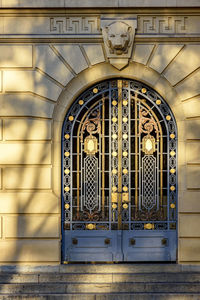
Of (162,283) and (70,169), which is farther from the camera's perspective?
(70,169)

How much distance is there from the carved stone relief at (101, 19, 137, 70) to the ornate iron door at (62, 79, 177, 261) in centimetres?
48

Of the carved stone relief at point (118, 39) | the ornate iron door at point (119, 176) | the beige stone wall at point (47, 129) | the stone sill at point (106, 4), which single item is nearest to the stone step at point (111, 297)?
the beige stone wall at point (47, 129)

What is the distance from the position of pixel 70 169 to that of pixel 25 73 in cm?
210

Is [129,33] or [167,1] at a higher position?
[167,1]

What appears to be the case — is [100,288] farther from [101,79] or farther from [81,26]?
[81,26]

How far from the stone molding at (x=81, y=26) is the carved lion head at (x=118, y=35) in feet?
0.64

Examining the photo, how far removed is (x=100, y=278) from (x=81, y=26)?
491cm

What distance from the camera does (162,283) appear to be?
9.50m

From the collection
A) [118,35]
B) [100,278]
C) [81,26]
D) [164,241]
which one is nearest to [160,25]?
[118,35]

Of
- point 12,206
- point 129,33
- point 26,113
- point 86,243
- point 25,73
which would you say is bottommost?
point 86,243

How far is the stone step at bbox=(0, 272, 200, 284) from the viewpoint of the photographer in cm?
965

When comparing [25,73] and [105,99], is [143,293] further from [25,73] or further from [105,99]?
[25,73]

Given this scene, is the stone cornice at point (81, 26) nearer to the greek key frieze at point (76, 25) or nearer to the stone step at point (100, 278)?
the greek key frieze at point (76, 25)

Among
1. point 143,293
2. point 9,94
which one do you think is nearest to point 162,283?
point 143,293
